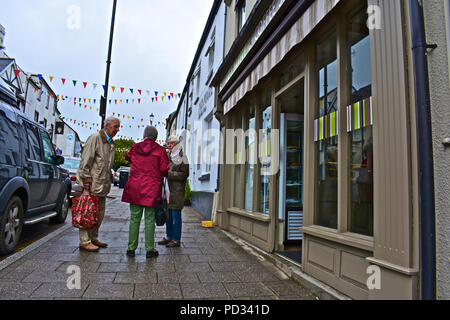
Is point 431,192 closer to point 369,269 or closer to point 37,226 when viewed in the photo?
point 369,269

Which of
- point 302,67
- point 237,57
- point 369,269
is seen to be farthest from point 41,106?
point 369,269

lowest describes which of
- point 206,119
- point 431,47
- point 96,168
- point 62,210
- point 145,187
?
point 62,210

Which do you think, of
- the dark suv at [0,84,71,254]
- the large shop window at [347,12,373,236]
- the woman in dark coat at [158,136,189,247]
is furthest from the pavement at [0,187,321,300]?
the large shop window at [347,12,373,236]

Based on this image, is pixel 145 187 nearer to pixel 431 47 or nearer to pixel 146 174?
pixel 146 174

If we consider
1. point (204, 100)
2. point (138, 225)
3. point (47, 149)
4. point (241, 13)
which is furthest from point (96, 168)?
point (204, 100)

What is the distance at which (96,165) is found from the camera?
173 inches

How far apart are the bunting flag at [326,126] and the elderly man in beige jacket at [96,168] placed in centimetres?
301

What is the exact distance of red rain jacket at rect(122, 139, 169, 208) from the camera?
420 centimetres

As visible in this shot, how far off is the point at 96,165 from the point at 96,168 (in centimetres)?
A: 4

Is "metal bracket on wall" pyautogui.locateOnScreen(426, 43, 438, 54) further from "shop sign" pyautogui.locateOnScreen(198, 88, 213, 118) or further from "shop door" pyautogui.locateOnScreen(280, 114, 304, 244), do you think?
"shop sign" pyautogui.locateOnScreen(198, 88, 213, 118)

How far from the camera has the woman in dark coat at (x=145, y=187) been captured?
13.8 feet

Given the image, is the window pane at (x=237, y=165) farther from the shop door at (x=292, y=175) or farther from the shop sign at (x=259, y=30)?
the shop door at (x=292, y=175)

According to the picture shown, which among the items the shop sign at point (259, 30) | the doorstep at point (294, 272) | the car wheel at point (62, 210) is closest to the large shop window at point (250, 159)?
the doorstep at point (294, 272)
